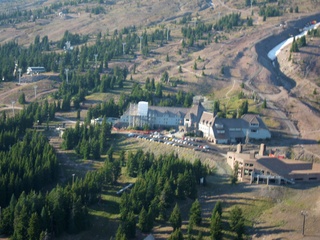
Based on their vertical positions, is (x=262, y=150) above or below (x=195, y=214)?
above

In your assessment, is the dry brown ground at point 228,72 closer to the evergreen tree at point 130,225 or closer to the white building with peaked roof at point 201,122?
the evergreen tree at point 130,225

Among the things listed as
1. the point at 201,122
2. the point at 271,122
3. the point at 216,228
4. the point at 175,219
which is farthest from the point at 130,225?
the point at 271,122

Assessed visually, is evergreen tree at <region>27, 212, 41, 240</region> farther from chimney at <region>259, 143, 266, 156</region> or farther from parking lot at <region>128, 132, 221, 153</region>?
chimney at <region>259, 143, 266, 156</region>

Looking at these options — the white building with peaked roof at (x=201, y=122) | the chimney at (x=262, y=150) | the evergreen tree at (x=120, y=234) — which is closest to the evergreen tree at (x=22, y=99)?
the white building with peaked roof at (x=201, y=122)

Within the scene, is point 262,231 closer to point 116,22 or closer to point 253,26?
point 253,26

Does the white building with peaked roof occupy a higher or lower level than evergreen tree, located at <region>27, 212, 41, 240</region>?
higher

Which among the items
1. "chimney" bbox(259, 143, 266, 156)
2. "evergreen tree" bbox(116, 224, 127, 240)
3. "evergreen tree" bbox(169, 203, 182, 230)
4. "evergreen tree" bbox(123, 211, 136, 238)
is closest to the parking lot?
"chimney" bbox(259, 143, 266, 156)

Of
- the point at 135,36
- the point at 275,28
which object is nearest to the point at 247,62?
the point at 275,28

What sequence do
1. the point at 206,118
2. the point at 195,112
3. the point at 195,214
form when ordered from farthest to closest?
the point at 195,112
the point at 206,118
the point at 195,214

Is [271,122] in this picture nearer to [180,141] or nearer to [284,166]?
[180,141]

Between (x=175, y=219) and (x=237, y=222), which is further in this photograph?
(x=175, y=219)
